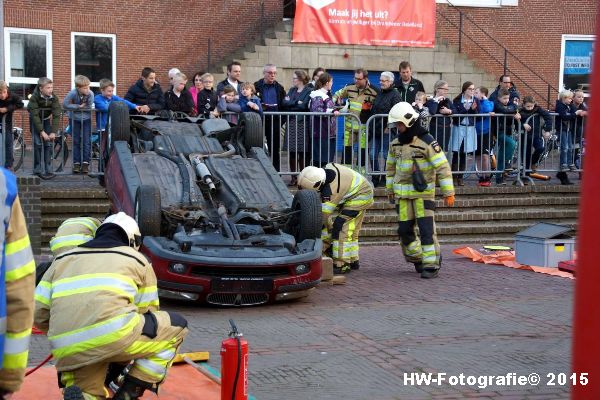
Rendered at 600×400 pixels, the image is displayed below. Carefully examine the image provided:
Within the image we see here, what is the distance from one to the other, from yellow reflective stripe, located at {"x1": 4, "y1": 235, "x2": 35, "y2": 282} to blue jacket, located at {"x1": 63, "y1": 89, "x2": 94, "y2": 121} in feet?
34.0

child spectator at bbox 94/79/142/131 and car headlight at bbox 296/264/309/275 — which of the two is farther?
child spectator at bbox 94/79/142/131

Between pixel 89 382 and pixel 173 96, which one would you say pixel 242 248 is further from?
pixel 173 96

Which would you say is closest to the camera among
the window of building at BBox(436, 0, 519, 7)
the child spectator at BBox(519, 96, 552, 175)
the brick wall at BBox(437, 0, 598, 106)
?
the child spectator at BBox(519, 96, 552, 175)

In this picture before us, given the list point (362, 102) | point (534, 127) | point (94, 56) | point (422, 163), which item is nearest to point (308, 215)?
point (422, 163)

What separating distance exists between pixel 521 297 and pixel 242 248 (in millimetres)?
3105

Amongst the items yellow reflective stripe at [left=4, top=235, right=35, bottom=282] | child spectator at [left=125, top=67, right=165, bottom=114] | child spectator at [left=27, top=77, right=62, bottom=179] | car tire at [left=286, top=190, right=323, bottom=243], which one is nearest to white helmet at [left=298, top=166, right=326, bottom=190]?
car tire at [left=286, top=190, right=323, bottom=243]

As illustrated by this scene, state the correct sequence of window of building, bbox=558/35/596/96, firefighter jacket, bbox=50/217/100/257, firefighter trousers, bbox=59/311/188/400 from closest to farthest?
firefighter trousers, bbox=59/311/188/400 → firefighter jacket, bbox=50/217/100/257 → window of building, bbox=558/35/596/96

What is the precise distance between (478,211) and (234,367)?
993 cm

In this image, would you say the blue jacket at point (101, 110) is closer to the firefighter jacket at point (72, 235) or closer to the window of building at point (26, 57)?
the firefighter jacket at point (72, 235)

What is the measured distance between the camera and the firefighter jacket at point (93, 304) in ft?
17.3

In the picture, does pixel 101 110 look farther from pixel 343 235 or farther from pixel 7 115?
pixel 343 235

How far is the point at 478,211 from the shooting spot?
15.0m

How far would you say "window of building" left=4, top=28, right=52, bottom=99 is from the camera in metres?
22.5

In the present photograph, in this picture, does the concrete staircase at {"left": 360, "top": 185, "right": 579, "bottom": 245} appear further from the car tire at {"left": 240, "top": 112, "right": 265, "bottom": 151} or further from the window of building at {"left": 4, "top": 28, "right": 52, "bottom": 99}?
the window of building at {"left": 4, "top": 28, "right": 52, "bottom": 99}
